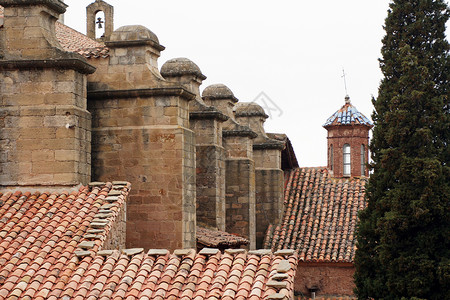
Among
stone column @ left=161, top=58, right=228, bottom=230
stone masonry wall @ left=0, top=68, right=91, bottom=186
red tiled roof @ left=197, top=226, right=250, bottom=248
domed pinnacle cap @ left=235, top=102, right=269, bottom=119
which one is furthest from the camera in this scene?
domed pinnacle cap @ left=235, top=102, right=269, bottom=119

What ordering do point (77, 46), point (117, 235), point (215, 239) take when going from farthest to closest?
1. point (77, 46)
2. point (215, 239)
3. point (117, 235)

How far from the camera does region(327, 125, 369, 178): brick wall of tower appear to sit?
27328 mm

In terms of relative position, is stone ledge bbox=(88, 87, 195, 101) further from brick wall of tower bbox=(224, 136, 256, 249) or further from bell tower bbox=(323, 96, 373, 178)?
bell tower bbox=(323, 96, 373, 178)

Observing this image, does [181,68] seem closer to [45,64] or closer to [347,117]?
[45,64]

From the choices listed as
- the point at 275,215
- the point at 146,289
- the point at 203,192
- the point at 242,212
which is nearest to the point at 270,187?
the point at 275,215

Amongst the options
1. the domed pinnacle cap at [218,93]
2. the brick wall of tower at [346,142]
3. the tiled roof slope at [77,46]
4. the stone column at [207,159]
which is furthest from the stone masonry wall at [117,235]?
the brick wall of tower at [346,142]

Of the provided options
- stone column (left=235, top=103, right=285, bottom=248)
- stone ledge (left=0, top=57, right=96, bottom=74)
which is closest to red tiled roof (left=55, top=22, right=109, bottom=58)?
stone ledge (left=0, top=57, right=96, bottom=74)

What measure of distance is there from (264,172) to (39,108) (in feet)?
38.1

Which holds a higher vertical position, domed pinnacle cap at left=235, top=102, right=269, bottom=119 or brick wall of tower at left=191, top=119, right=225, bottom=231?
domed pinnacle cap at left=235, top=102, right=269, bottom=119

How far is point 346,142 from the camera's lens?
28125 millimetres

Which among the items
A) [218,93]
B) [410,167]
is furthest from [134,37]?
[218,93]

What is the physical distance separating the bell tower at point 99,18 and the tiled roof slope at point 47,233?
1246 centimetres

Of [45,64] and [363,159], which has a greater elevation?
[45,64]

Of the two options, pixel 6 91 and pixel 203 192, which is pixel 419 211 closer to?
pixel 203 192
